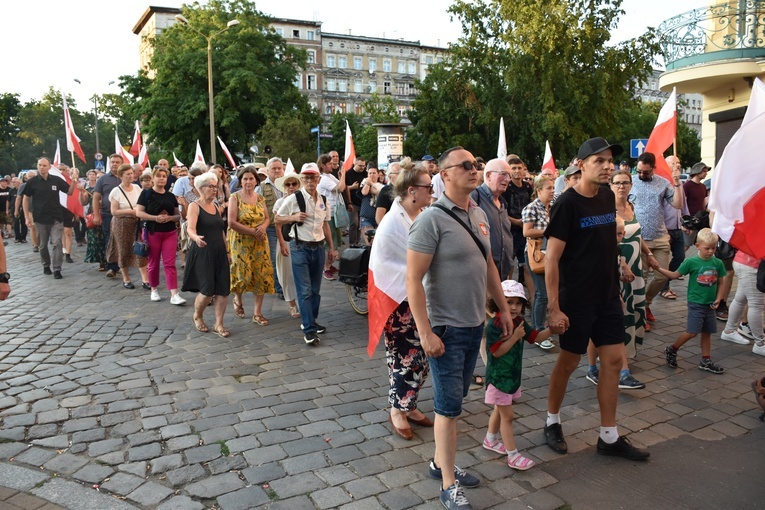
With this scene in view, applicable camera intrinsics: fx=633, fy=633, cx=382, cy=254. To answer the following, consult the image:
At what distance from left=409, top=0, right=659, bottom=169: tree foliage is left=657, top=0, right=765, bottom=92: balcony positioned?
1135cm

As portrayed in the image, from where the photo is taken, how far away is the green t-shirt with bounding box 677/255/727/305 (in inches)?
231

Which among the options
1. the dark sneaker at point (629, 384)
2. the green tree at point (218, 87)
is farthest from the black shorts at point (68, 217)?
the green tree at point (218, 87)

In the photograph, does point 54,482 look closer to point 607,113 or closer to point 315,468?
point 315,468

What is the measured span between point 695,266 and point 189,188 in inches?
337

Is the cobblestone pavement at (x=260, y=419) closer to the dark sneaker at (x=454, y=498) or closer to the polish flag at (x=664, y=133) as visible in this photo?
the dark sneaker at (x=454, y=498)

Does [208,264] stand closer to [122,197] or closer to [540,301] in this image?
[122,197]

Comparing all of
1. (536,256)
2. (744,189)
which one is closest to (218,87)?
(536,256)

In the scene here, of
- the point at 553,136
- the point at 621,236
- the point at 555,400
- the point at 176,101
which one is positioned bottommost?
the point at 555,400

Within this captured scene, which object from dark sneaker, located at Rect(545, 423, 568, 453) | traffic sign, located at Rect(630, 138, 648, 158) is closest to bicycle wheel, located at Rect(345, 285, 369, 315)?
dark sneaker, located at Rect(545, 423, 568, 453)

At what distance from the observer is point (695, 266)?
19.9 ft

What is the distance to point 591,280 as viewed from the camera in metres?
4.18

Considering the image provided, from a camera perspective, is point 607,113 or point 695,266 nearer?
point 695,266

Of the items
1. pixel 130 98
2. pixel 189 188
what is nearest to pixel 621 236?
pixel 189 188

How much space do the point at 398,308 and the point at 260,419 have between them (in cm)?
136
